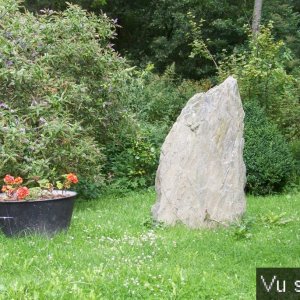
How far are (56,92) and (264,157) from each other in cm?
377

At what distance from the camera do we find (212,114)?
7.67m

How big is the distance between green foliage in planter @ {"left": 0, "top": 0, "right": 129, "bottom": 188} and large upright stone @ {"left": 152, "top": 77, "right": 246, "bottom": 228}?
5.19 ft

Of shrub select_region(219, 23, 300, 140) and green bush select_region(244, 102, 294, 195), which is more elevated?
shrub select_region(219, 23, 300, 140)

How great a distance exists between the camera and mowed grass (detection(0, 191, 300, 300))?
4.91m

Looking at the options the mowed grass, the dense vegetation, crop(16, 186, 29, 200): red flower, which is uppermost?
the dense vegetation

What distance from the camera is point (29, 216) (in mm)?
6723

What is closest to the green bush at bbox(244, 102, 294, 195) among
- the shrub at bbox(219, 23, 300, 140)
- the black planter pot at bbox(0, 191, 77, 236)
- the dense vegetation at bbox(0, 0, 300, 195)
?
the dense vegetation at bbox(0, 0, 300, 195)

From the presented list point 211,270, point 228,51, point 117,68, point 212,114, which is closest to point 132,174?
point 117,68

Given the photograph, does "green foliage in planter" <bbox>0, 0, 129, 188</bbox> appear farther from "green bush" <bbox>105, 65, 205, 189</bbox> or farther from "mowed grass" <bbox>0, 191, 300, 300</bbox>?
"mowed grass" <bbox>0, 191, 300, 300</bbox>

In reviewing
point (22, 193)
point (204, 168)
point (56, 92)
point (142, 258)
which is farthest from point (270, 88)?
point (142, 258)

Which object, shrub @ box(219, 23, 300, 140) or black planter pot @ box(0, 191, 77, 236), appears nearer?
black planter pot @ box(0, 191, 77, 236)

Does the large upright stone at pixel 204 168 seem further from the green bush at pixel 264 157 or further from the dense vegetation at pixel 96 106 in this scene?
the green bush at pixel 264 157

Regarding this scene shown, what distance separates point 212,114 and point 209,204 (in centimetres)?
119

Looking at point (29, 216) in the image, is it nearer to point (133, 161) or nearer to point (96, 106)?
point (96, 106)
